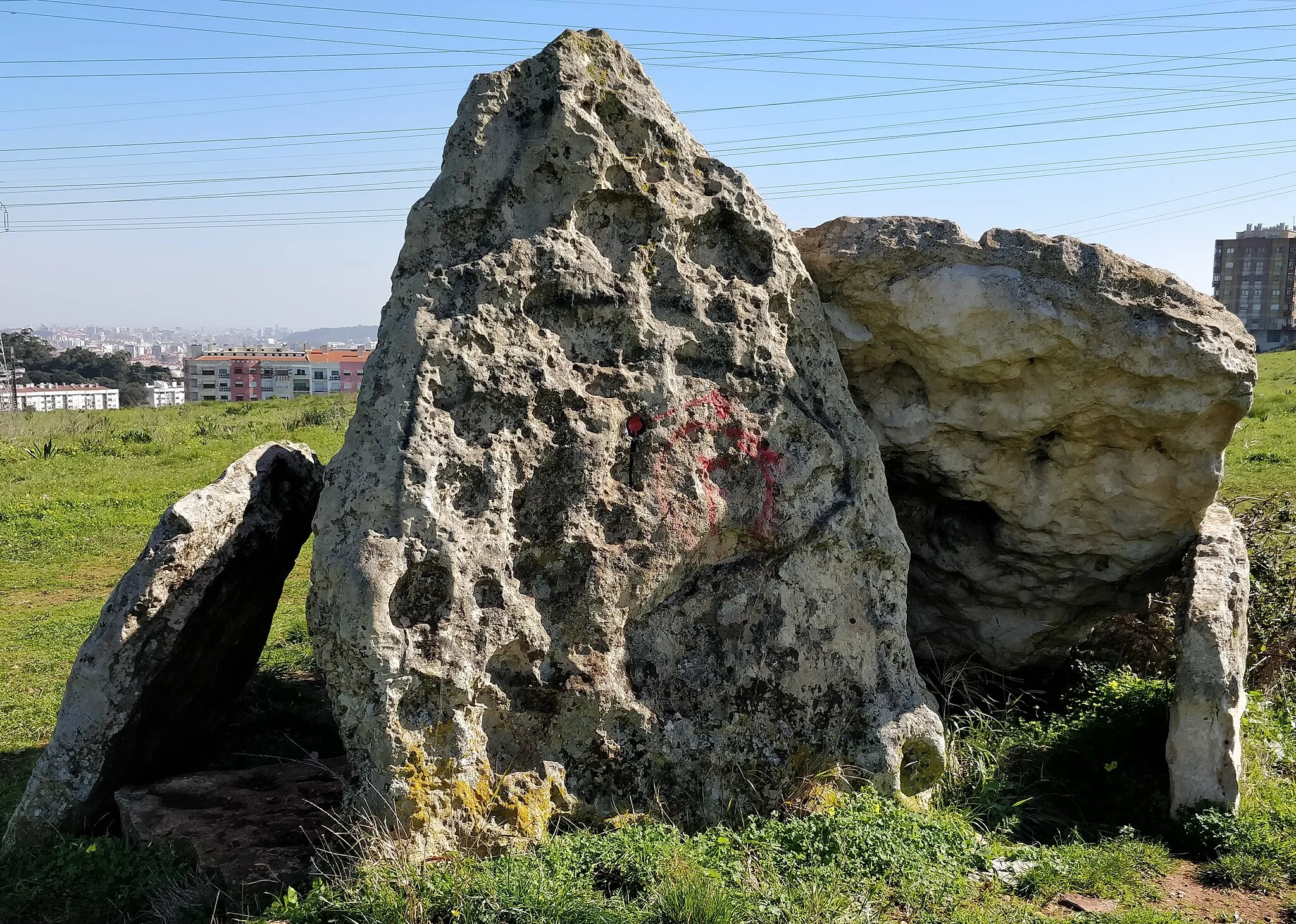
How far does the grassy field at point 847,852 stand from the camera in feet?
14.8

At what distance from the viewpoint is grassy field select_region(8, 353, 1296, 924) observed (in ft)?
14.8

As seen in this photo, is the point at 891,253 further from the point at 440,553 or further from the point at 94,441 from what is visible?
the point at 94,441

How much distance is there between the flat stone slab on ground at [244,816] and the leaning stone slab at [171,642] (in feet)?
0.82

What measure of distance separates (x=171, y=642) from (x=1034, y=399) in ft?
17.1

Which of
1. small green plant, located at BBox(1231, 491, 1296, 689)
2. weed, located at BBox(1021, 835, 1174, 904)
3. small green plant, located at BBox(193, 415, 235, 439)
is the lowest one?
weed, located at BBox(1021, 835, 1174, 904)

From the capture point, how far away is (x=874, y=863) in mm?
5023

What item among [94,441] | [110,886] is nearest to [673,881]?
[110,886]

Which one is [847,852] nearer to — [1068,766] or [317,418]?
[1068,766]

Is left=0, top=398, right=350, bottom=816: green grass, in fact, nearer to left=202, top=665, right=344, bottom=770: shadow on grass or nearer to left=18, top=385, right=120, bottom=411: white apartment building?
left=202, top=665, right=344, bottom=770: shadow on grass

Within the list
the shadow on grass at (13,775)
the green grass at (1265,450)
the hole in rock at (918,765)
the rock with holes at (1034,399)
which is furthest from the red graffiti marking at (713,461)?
the green grass at (1265,450)

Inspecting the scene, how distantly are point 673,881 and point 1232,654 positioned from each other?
3.61 metres

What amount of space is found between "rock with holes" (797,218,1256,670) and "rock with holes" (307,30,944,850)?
73 cm

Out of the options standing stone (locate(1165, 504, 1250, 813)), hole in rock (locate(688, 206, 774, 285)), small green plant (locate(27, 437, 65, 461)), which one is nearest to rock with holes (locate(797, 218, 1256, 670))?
hole in rock (locate(688, 206, 774, 285))

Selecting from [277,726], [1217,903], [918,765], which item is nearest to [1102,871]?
[1217,903]
